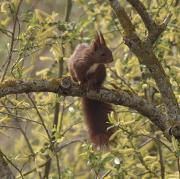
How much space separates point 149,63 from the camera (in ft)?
13.1

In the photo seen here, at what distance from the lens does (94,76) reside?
4.70 m

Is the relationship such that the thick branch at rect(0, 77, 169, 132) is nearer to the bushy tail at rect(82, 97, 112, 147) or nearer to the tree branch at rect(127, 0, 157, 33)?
the tree branch at rect(127, 0, 157, 33)

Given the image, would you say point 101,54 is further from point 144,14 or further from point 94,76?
point 144,14

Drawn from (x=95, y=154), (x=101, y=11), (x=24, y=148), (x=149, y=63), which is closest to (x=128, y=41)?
(x=149, y=63)

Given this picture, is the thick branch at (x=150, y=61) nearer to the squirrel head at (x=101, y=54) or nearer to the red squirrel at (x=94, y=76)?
the red squirrel at (x=94, y=76)

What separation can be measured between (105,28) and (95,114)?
1.96 m

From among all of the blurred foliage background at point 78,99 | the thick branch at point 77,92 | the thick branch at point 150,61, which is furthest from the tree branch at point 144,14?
the blurred foliage background at point 78,99

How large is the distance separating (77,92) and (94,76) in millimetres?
707

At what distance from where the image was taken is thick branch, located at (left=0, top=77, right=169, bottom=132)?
12.5 ft

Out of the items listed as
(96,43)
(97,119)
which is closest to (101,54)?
(96,43)

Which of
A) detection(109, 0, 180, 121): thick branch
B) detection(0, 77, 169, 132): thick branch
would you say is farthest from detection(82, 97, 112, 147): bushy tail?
detection(109, 0, 180, 121): thick branch

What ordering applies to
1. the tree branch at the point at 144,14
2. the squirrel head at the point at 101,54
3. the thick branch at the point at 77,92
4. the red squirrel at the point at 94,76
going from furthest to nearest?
the squirrel head at the point at 101,54
the red squirrel at the point at 94,76
the tree branch at the point at 144,14
the thick branch at the point at 77,92

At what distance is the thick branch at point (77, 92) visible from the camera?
3812 millimetres

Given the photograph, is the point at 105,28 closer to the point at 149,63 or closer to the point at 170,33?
the point at 170,33
